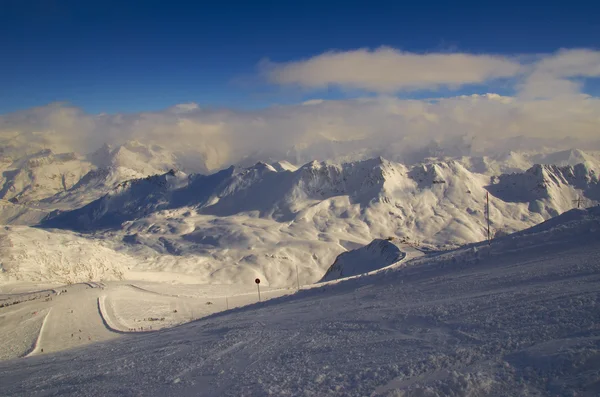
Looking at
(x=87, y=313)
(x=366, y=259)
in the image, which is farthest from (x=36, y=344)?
(x=366, y=259)

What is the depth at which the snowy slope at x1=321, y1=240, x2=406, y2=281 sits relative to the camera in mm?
67062

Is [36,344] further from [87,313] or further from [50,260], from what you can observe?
[50,260]

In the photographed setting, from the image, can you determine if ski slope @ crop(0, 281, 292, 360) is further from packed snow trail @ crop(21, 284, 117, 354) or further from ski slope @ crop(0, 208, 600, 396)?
ski slope @ crop(0, 208, 600, 396)

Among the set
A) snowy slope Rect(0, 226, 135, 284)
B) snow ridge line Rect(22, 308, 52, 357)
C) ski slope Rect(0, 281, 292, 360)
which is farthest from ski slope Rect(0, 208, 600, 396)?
snowy slope Rect(0, 226, 135, 284)

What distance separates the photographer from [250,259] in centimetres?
16200

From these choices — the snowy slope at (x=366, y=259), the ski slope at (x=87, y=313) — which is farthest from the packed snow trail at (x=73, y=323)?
the snowy slope at (x=366, y=259)

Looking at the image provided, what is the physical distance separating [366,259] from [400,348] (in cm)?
5785

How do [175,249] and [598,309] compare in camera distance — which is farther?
[175,249]

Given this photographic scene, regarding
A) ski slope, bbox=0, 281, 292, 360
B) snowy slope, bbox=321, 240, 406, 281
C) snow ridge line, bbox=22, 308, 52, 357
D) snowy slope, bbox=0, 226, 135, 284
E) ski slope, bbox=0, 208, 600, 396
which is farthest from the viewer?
snowy slope, bbox=0, 226, 135, 284

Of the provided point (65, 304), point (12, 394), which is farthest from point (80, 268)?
point (12, 394)

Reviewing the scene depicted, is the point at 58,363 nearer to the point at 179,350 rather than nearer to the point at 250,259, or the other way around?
the point at 179,350

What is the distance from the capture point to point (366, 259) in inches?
2813

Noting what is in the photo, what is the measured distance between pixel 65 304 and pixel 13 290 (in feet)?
77.3

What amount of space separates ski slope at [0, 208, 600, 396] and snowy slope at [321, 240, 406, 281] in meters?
39.9
